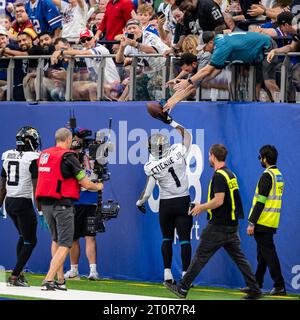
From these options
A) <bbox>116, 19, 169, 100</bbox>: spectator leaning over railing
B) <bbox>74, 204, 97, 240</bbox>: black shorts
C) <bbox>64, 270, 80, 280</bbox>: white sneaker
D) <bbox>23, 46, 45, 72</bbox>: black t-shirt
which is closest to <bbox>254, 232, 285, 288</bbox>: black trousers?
<bbox>74, 204, 97, 240</bbox>: black shorts

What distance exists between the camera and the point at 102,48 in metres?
20.9

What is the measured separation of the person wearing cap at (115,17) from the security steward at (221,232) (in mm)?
5758

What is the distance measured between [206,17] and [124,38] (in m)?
1.40

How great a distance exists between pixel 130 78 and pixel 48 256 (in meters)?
3.35

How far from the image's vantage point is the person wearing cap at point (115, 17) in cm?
2183

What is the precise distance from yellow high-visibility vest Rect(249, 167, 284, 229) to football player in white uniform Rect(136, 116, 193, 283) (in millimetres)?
1363

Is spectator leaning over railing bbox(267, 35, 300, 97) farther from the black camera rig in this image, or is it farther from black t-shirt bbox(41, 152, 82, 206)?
the black camera rig

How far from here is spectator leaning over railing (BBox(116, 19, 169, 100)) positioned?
781 inches

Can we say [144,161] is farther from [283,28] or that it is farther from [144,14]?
[283,28]

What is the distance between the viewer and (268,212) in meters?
17.5

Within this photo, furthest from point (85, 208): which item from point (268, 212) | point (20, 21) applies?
point (20, 21)

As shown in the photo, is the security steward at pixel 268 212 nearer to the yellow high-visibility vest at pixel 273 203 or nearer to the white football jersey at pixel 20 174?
the yellow high-visibility vest at pixel 273 203
